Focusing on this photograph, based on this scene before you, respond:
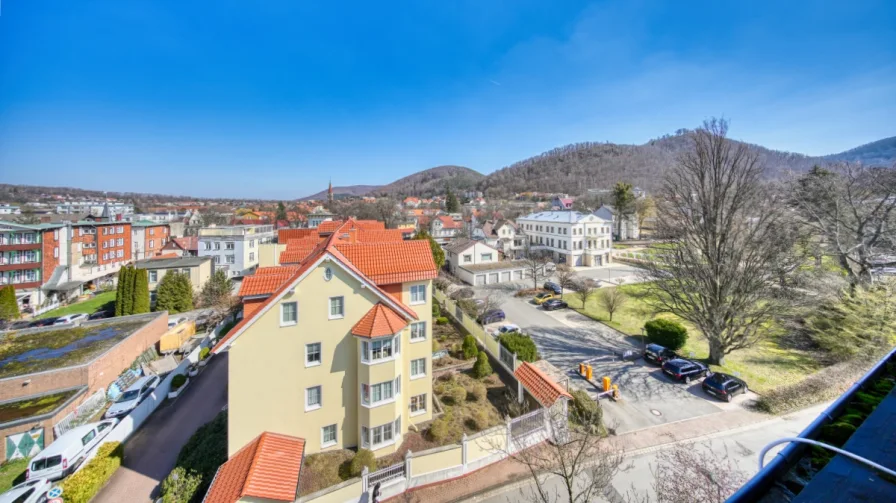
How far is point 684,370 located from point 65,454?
93.8ft

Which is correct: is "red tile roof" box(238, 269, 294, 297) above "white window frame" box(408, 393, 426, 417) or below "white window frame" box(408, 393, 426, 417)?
above

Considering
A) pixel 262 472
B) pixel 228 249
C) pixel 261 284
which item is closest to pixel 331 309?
pixel 261 284

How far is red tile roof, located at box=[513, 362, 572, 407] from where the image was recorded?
14.7m

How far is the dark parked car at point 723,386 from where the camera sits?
55.3 feet

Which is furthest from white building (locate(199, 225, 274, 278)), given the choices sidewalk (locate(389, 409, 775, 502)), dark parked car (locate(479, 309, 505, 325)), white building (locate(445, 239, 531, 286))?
sidewalk (locate(389, 409, 775, 502))

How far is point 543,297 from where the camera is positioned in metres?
34.5

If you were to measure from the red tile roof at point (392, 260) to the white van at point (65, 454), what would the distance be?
13.6 meters

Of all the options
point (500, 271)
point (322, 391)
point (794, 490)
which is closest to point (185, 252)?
point (500, 271)

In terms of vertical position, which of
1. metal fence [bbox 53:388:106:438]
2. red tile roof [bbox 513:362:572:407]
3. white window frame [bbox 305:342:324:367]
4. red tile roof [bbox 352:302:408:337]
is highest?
red tile roof [bbox 352:302:408:337]

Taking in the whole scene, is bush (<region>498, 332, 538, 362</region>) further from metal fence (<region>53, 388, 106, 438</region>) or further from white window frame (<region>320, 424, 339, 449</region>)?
metal fence (<region>53, 388, 106, 438</region>)

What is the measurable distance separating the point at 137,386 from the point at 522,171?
185 m

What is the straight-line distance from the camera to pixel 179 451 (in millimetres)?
15422

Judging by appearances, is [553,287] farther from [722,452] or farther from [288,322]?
[288,322]

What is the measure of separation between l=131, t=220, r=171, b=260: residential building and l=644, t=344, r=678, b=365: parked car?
6291cm
